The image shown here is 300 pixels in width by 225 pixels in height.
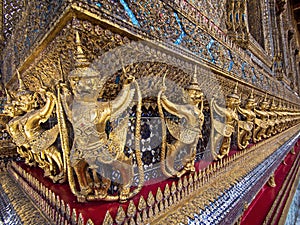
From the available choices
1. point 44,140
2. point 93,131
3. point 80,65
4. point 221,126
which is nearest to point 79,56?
point 80,65

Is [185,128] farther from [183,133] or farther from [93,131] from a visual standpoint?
[93,131]

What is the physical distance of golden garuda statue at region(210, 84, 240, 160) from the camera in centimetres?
71

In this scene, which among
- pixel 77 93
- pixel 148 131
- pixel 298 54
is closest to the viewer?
pixel 77 93

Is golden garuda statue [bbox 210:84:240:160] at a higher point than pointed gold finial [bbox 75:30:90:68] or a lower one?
lower

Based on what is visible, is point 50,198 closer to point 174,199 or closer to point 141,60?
point 174,199

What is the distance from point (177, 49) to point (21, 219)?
0.54m

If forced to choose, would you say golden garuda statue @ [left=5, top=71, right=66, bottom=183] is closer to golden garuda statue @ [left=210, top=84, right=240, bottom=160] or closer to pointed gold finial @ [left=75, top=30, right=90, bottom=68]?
pointed gold finial @ [left=75, top=30, right=90, bottom=68]

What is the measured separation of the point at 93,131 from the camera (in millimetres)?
349

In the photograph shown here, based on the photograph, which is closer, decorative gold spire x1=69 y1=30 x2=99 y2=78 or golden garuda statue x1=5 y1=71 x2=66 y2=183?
decorative gold spire x1=69 y1=30 x2=99 y2=78

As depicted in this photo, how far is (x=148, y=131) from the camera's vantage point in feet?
2.07

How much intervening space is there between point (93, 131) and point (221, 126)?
522 mm

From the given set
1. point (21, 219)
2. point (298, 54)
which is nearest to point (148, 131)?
point (21, 219)

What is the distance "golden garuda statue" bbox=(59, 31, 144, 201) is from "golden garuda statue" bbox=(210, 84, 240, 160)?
37cm

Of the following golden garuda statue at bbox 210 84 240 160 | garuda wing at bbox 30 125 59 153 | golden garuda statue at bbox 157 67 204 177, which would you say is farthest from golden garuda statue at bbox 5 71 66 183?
golden garuda statue at bbox 210 84 240 160
